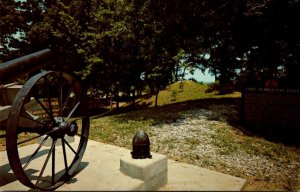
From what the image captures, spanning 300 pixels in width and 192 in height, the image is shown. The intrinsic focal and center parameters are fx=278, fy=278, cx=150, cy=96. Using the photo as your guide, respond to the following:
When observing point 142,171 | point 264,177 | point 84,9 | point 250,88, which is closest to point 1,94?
point 142,171

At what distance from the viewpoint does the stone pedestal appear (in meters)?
5.11

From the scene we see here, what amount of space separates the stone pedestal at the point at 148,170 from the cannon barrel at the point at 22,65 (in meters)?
2.67

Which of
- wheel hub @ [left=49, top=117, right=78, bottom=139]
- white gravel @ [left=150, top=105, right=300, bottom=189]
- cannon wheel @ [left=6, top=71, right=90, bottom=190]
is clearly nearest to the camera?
cannon wheel @ [left=6, top=71, right=90, bottom=190]

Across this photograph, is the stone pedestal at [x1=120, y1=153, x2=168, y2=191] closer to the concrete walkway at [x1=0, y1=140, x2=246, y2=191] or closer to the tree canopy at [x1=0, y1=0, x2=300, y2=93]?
the concrete walkway at [x1=0, y1=140, x2=246, y2=191]

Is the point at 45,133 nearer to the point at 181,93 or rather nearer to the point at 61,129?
the point at 61,129

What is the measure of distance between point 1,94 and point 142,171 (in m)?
3.68

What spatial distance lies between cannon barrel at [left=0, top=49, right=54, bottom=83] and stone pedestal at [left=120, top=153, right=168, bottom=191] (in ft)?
8.77

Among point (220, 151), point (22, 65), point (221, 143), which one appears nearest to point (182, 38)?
point (221, 143)

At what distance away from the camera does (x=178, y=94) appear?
2741cm

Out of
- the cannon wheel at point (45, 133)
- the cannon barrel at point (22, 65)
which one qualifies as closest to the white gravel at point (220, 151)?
the cannon wheel at point (45, 133)

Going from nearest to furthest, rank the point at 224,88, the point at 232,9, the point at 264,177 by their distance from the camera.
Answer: the point at 264,177
the point at 232,9
the point at 224,88

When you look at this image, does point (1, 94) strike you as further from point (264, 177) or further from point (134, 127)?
point (264, 177)

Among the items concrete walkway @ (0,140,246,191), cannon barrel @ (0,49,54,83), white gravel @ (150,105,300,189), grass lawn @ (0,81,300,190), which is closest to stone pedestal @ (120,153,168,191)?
concrete walkway @ (0,140,246,191)

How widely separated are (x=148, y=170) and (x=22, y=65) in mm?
3190
